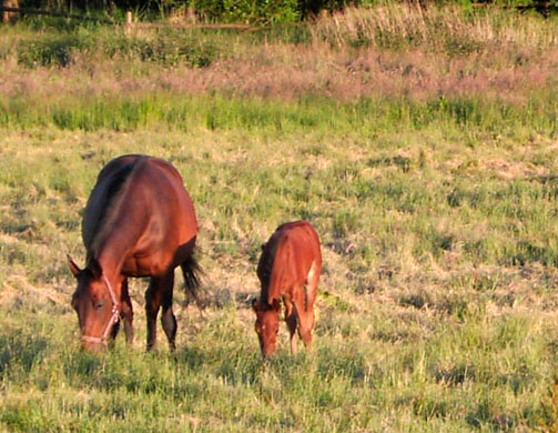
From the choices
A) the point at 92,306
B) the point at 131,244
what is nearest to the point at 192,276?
the point at 131,244

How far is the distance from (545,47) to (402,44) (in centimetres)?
275

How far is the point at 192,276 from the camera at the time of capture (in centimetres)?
779

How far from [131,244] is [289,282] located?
112 centimetres

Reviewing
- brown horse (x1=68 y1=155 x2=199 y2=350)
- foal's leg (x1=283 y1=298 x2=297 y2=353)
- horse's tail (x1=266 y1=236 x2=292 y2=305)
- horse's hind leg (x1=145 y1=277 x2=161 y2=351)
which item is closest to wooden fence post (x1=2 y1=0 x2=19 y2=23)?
brown horse (x1=68 y1=155 x2=199 y2=350)

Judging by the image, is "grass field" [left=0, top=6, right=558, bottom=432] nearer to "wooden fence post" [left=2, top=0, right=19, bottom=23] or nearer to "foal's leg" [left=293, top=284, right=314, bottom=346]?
"foal's leg" [left=293, top=284, right=314, bottom=346]

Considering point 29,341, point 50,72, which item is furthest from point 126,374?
point 50,72

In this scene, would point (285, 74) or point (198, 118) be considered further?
point (285, 74)

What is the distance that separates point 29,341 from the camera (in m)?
6.80

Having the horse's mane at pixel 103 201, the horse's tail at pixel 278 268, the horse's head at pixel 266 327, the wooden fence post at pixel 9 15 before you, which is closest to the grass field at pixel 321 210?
the horse's head at pixel 266 327

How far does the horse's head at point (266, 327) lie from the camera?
617cm

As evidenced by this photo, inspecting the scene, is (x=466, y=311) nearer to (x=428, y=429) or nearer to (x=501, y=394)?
(x=501, y=394)

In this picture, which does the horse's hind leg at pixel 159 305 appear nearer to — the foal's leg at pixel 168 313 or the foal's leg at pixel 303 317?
the foal's leg at pixel 168 313

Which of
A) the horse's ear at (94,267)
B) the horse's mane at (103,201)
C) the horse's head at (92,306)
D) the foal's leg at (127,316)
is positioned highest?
the horse's mane at (103,201)

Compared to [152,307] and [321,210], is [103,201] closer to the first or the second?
[152,307]
